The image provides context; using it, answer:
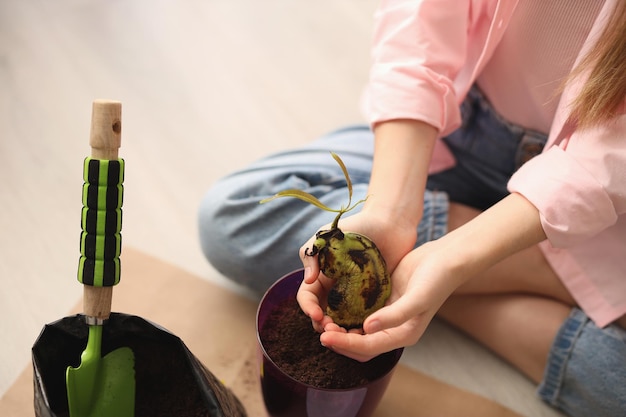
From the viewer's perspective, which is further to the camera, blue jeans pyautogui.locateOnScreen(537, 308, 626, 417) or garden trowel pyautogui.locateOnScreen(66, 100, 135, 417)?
blue jeans pyautogui.locateOnScreen(537, 308, 626, 417)

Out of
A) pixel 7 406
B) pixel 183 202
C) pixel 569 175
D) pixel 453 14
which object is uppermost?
pixel 453 14

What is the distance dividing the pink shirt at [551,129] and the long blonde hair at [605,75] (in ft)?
0.07

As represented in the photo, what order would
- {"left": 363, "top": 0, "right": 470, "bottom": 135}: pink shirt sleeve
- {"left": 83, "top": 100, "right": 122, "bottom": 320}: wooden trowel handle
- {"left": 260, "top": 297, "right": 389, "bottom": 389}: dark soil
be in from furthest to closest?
{"left": 363, "top": 0, "right": 470, "bottom": 135}: pink shirt sleeve, {"left": 260, "top": 297, "right": 389, "bottom": 389}: dark soil, {"left": 83, "top": 100, "right": 122, "bottom": 320}: wooden trowel handle

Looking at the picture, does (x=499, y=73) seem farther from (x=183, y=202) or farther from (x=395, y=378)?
(x=183, y=202)

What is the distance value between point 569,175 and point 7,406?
844 mm

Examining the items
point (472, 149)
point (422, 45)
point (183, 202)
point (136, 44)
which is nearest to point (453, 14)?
point (422, 45)

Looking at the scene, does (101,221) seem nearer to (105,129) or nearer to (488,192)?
(105,129)

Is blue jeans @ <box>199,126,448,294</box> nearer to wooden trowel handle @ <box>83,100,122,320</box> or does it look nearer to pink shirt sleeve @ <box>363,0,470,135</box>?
pink shirt sleeve @ <box>363,0,470,135</box>

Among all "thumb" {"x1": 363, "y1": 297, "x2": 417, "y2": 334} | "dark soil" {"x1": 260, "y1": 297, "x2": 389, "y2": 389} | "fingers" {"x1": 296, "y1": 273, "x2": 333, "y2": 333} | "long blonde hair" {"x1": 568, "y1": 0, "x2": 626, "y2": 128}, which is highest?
"long blonde hair" {"x1": 568, "y1": 0, "x2": 626, "y2": 128}

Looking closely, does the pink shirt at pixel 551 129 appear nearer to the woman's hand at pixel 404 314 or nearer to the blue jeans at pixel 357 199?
the blue jeans at pixel 357 199

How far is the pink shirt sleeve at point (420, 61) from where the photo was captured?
862mm

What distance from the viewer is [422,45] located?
2.87 feet

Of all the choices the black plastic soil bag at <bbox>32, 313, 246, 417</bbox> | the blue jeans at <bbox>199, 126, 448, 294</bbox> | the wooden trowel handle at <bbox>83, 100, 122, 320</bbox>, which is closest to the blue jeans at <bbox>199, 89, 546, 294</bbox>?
the blue jeans at <bbox>199, 126, 448, 294</bbox>

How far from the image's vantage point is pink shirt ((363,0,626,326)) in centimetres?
75
